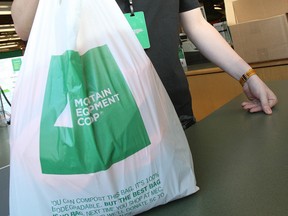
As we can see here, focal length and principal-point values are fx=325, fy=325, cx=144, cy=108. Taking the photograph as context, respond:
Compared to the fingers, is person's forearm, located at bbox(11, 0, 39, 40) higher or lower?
higher

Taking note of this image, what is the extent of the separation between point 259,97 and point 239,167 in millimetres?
425

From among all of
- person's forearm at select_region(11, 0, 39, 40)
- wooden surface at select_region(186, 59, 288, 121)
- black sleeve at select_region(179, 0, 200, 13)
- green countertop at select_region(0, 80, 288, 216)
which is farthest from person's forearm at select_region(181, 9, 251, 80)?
wooden surface at select_region(186, 59, 288, 121)

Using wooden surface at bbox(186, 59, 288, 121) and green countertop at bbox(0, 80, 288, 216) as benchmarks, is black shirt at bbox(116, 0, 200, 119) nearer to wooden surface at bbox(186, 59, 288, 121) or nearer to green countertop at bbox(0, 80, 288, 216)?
green countertop at bbox(0, 80, 288, 216)

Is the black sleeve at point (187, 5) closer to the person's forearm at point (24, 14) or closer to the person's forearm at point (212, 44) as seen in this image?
the person's forearm at point (212, 44)

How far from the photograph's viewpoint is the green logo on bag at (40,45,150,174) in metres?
0.40

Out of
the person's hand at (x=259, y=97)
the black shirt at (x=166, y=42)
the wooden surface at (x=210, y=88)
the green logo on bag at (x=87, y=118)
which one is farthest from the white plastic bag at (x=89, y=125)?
the wooden surface at (x=210, y=88)

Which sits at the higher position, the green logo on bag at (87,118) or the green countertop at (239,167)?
the green logo on bag at (87,118)

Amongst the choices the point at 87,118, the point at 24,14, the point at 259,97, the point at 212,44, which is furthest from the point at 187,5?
the point at 87,118

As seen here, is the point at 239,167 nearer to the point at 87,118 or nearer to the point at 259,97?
the point at 87,118

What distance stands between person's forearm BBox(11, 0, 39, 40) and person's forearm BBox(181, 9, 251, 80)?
0.60 m

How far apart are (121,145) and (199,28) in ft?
2.39

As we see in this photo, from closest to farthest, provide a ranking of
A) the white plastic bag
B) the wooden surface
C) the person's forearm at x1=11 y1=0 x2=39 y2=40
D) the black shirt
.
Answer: the white plastic bag < the person's forearm at x1=11 y1=0 x2=39 y2=40 < the black shirt < the wooden surface

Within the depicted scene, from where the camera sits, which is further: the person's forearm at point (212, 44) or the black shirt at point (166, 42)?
the person's forearm at point (212, 44)

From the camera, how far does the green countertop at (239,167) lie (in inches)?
17.2
